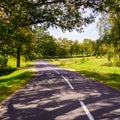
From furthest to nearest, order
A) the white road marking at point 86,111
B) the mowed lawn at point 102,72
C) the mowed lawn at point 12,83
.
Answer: the mowed lawn at point 102,72 → the mowed lawn at point 12,83 → the white road marking at point 86,111

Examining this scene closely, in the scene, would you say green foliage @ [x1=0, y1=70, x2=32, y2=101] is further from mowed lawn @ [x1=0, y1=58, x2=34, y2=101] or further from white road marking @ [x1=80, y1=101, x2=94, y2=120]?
white road marking @ [x1=80, y1=101, x2=94, y2=120]

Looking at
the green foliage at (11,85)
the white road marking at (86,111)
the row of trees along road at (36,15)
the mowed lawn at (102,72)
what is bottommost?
the mowed lawn at (102,72)

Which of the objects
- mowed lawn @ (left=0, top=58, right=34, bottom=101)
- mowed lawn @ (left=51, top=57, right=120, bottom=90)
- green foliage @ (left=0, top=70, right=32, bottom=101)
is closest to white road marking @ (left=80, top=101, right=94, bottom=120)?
mowed lawn @ (left=0, top=58, right=34, bottom=101)

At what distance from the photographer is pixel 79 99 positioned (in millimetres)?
14562

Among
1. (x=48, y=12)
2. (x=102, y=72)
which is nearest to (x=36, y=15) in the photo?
(x=48, y=12)

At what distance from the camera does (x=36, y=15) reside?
24500mm

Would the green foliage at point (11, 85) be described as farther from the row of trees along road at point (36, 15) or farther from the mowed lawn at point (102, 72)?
the mowed lawn at point (102, 72)

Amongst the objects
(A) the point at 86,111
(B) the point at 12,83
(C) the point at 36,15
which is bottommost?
(B) the point at 12,83

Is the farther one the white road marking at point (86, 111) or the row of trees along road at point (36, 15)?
the row of trees along road at point (36, 15)

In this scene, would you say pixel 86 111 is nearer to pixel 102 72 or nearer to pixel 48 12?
pixel 48 12

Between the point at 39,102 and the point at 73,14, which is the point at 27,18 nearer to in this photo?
the point at 73,14

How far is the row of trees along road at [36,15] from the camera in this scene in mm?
19250

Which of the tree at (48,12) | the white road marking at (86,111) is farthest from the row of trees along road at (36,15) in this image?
the white road marking at (86,111)

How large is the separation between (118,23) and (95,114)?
1060 inches
